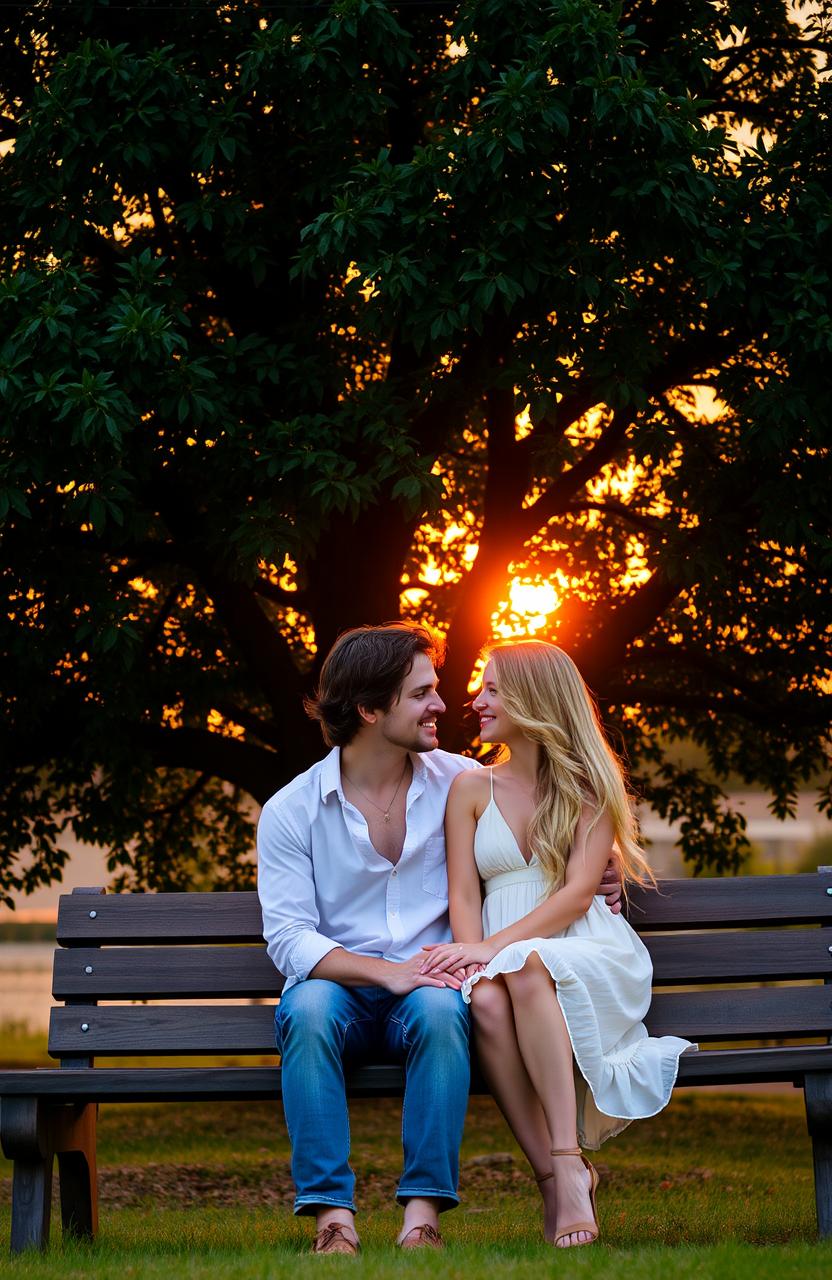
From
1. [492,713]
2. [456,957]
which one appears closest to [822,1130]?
[456,957]

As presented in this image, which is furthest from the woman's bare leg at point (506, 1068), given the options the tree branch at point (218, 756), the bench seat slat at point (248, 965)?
the tree branch at point (218, 756)

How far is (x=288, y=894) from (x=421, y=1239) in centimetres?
107

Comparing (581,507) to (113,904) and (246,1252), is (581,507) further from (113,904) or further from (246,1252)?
(246,1252)

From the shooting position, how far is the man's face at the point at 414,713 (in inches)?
188

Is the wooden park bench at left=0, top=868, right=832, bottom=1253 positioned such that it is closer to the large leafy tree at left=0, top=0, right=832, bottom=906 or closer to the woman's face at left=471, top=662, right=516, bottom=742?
the woman's face at left=471, top=662, right=516, bottom=742

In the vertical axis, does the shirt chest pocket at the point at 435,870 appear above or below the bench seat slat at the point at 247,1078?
above

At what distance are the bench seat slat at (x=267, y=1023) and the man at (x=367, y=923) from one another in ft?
1.05

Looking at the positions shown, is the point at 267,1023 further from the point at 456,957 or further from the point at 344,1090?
the point at 456,957

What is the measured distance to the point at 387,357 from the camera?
11.0 m

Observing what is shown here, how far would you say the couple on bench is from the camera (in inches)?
165

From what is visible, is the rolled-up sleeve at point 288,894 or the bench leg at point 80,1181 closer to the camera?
the rolled-up sleeve at point 288,894

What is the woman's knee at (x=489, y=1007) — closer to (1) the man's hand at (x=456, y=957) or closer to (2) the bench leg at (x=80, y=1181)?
(1) the man's hand at (x=456, y=957)

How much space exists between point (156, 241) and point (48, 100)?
2.04 meters

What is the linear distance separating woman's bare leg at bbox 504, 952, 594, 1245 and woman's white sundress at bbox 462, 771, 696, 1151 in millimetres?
43
